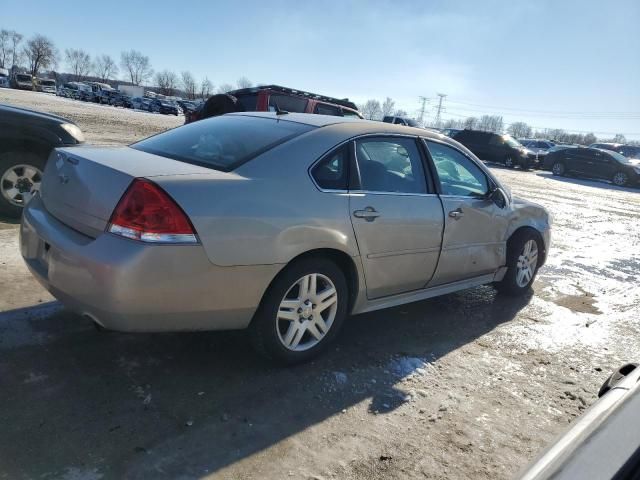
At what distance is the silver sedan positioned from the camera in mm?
2689

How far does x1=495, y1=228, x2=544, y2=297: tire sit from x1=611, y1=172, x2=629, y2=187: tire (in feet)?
66.3

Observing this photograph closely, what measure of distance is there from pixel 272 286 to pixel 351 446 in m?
0.98

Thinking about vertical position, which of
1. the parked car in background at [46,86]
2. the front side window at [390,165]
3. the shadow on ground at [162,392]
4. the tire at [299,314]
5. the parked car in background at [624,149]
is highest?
the parked car in background at [46,86]

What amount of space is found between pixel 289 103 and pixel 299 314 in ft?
25.7

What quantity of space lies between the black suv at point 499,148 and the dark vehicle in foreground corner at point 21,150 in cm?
2221

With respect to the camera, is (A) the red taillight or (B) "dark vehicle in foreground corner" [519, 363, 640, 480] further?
(A) the red taillight

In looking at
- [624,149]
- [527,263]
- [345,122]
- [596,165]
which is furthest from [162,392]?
[624,149]

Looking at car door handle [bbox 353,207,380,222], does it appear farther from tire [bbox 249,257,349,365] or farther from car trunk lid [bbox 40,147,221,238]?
car trunk lid [bbox 40,147,221,238]

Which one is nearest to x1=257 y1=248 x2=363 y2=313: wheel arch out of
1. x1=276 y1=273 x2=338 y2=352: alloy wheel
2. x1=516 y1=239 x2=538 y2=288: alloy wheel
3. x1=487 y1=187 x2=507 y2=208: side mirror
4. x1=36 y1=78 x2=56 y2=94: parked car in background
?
x1=276 y1=273 x2=338 y2=352: alloy wheel

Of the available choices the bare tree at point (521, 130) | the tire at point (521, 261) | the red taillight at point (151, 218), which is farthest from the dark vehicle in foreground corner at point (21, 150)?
the bare tree at point (521, 130)

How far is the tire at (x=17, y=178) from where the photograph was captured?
562 centimetres

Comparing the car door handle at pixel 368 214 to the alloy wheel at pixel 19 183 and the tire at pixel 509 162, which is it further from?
the tire at pixel 509 162

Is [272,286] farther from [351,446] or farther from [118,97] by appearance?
[118,97]

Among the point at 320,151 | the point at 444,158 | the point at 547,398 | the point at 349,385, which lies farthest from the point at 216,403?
the point at 444,158
